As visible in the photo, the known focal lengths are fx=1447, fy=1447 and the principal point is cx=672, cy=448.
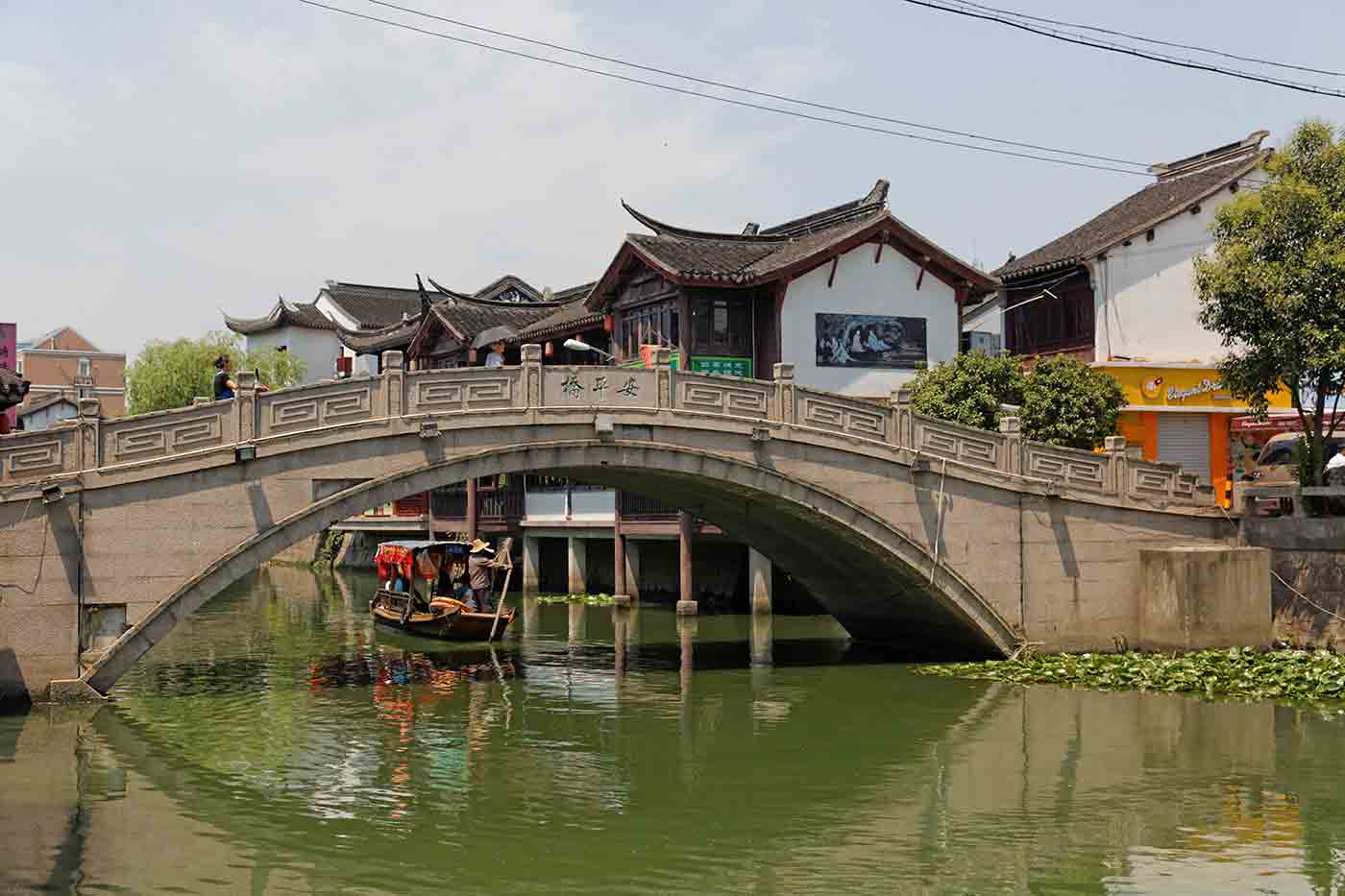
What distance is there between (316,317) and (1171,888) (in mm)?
53471

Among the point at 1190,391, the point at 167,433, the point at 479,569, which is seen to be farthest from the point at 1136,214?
the point at 167,433

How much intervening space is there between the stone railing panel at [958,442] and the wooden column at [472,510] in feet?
64.8

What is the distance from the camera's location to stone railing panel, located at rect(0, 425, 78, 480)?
17.3 m

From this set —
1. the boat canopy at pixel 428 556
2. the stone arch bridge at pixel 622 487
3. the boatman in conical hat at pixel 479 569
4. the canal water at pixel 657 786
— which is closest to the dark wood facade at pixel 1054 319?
the stone arch bridge at pixel 622 487

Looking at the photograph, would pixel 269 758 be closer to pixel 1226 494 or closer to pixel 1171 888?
pixel 1171 888

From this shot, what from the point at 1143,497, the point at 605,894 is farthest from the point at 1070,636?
the point at 605,894

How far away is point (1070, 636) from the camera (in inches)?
890

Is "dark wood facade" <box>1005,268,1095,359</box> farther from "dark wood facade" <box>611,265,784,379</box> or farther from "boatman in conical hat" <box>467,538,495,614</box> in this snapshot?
"boatman in conical hat" <box>467,538,495,614</box>

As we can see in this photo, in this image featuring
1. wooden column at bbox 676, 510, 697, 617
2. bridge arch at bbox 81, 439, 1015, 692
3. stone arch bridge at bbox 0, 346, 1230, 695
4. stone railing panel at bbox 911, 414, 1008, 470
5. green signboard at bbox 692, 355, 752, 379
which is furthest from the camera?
wooden column at bbox 676, 510, 697, 617

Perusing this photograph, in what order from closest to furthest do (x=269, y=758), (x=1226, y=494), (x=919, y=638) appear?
(x=269, y=758), (x=919, y=638), (x=1226, y=494)

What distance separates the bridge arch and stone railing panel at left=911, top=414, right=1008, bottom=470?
144 centimetres

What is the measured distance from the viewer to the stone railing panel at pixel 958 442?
22.1 meters

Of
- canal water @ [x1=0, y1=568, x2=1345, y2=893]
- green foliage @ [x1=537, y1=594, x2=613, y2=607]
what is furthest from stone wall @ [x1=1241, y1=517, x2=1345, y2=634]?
green foliage @ [x1=537, y1=594, x2=613, y2=607]

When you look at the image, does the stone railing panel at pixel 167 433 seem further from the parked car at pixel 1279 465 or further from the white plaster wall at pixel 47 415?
the white plaster wall at pixel 47 415
